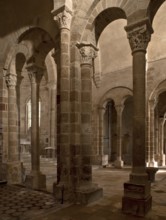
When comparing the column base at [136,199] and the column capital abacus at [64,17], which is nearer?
the column base at [136,199]

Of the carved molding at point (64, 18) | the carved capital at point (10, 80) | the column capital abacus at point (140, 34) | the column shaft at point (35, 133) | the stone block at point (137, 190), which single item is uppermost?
the carved molding at point (64, 18)

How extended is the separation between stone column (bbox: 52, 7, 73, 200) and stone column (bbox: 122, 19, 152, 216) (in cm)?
159

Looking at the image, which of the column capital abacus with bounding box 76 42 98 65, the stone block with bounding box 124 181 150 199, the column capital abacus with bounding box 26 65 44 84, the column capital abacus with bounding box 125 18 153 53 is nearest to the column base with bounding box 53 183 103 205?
the stone block with bounding box 124 181 150 199

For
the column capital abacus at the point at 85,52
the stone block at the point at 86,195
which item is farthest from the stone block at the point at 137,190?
the column capital abacus at the point at 85,52

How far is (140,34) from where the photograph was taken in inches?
201

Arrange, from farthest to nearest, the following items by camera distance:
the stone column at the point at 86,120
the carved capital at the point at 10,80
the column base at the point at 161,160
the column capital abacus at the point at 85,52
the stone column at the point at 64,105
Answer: the column base at the point at 161,160 < the carved capital at the point at 10,80 < the column capital abacus at the point at 85,52 < the stone column at the point at 86,120 < the stone column at the point at 64,105

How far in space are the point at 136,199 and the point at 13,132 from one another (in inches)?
210

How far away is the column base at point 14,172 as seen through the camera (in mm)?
8102

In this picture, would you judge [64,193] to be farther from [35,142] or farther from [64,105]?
[35,142]

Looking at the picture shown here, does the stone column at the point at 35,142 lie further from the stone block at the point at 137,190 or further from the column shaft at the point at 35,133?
the stone block at the point at 137,190

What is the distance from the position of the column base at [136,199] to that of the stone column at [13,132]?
4.63m

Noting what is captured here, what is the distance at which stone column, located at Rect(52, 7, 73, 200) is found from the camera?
5.79m

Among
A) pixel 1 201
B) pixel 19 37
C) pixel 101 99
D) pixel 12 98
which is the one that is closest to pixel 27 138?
pixel 101 99

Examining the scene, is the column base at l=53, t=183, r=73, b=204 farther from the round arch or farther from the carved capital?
the round arch
